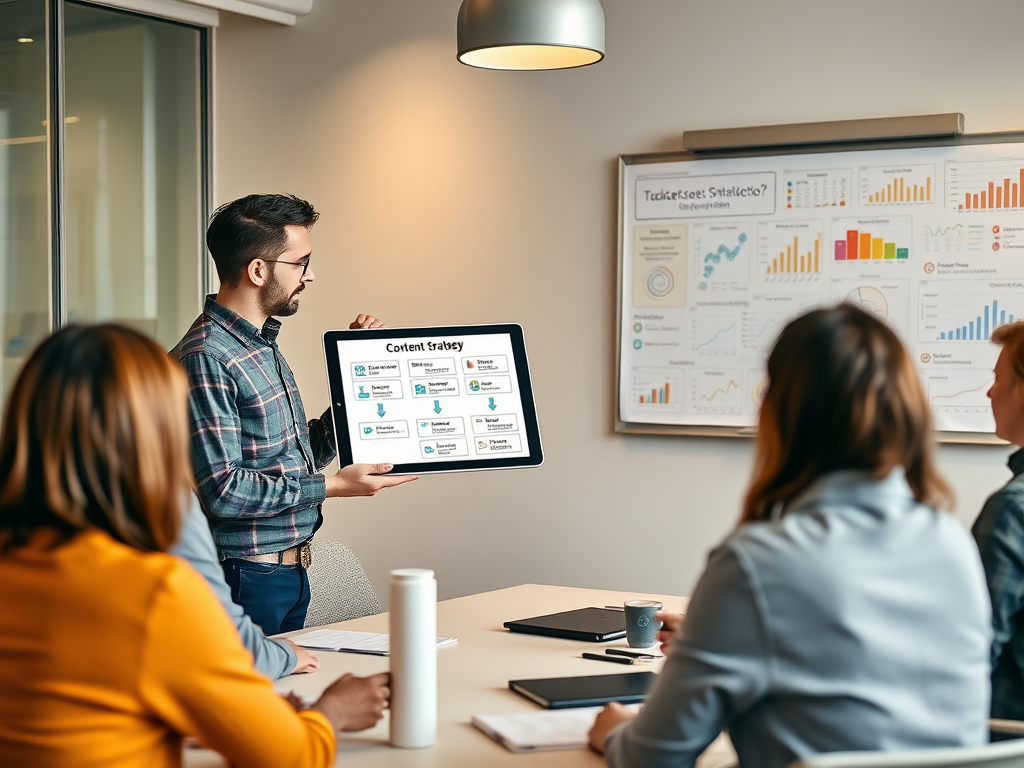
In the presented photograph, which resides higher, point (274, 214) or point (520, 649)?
point (274, 214)

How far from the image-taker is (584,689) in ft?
6.53

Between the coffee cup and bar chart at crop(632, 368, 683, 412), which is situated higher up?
bar chart at crop(632, 368, 683, 412)

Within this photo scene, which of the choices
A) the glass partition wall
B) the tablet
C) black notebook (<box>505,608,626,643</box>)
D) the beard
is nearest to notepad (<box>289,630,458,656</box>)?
black notebook (<box>505,608,626,643</box>)

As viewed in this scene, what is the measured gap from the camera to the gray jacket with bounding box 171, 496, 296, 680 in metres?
1.69

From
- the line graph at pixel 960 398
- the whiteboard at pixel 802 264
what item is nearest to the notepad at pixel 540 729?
the whiteboard at pixel 802 264

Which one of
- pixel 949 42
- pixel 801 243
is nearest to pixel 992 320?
pixel 801 243

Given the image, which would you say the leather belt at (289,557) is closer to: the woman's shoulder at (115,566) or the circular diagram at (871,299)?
the woman's shoulder at (115,566)

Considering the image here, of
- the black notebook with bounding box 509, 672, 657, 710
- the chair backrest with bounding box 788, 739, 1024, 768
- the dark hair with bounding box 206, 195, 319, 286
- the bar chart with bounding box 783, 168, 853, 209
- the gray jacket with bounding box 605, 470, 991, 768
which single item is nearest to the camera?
the chair backrest with bounding box 788, 739, 1024, 768

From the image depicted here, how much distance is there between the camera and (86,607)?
1.27 metres

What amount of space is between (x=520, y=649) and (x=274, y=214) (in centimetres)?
139

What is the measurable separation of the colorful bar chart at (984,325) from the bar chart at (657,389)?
0.89m

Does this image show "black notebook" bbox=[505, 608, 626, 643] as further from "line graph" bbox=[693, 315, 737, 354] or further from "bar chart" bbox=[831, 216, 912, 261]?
"bar chart" bbox=[831, 216, 912, 261]

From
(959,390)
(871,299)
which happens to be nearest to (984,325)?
(959,390)

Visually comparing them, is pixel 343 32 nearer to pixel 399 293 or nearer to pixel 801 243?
pixel 399 293
